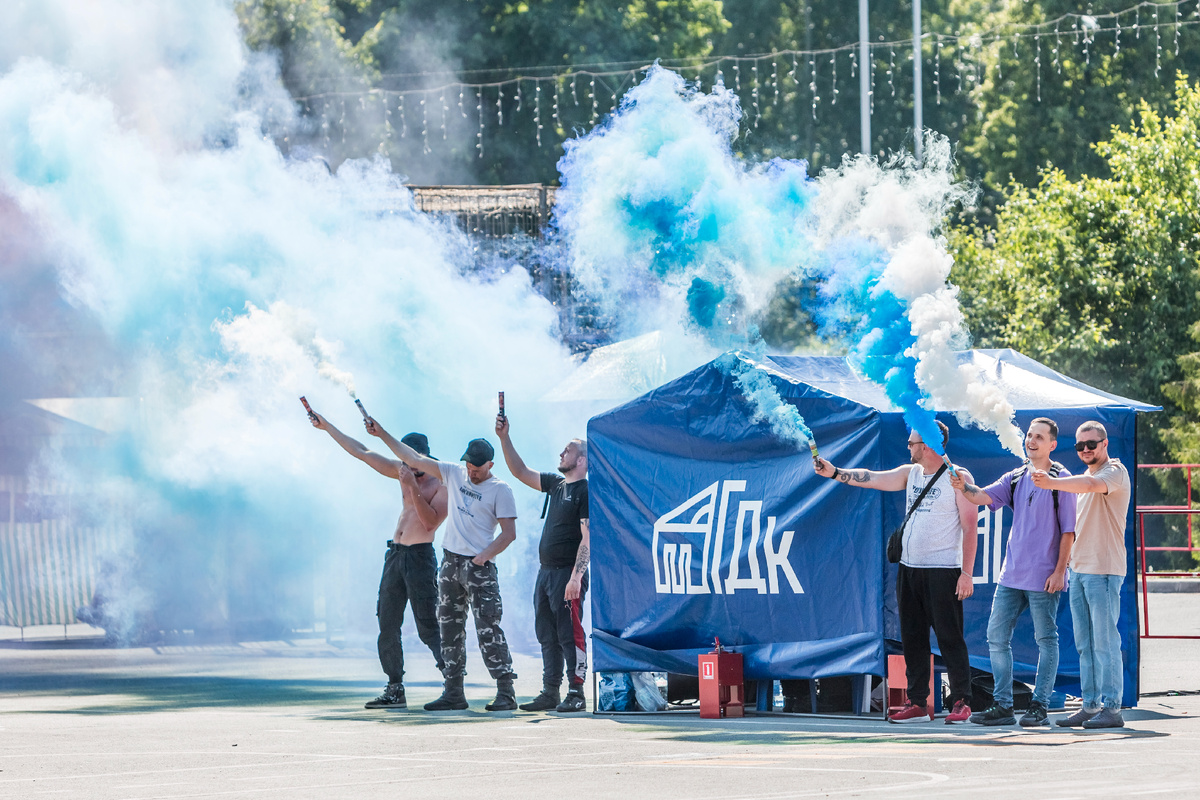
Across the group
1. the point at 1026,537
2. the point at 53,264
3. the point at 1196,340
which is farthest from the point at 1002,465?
the point at 1196,340

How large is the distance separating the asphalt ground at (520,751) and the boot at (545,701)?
0.35 feet

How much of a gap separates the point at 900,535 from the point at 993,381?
1.37m

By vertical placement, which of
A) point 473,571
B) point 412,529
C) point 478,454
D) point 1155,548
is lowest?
point 1155,548

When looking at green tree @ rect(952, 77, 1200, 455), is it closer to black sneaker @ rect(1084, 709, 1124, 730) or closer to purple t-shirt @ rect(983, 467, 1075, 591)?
purple t-shirt @ rect(983, 467, 1075, 591)

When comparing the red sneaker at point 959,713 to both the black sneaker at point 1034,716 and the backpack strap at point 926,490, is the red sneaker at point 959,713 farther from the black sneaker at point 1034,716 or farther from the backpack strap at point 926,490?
the backpack strap at point 926,490

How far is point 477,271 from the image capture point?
2044 cm

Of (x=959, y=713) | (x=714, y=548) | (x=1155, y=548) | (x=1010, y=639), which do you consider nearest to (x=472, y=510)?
(x=714, y=548)

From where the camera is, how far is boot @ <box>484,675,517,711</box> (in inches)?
439

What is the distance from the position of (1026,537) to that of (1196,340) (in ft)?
53.5

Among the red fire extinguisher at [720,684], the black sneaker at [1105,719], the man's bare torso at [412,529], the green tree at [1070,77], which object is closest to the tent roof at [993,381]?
the red fire extinguisher at [720,684]

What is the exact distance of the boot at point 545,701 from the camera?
11133 mm

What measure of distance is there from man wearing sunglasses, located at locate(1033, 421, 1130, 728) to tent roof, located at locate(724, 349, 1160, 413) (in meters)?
0.87

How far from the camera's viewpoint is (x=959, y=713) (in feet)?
31.8

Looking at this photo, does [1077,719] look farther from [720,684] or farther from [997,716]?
[720,684]
